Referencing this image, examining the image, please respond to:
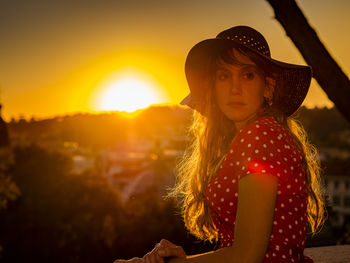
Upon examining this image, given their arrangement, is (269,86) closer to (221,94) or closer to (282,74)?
(282,74)

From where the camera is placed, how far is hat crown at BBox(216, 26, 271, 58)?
2016 millimetres

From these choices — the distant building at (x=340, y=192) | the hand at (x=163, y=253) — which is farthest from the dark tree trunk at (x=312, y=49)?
the distant building at (x=340, y=192)

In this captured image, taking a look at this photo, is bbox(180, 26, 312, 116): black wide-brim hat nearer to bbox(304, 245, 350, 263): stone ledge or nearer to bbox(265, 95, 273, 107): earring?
bbox(265, 95, 273, 107): earring

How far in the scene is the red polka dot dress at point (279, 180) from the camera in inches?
64.5

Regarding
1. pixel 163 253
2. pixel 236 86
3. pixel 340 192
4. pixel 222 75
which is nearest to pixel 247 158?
pixel 236 86

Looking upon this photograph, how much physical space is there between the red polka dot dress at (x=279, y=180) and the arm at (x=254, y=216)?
0.04 m

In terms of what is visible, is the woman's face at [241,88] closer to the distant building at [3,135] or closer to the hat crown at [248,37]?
the hat crown at [248,37]

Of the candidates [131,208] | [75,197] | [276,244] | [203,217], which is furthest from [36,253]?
[276,244]

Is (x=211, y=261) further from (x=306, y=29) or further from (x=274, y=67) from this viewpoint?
(x=306, y=29)

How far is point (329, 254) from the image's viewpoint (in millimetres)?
3152

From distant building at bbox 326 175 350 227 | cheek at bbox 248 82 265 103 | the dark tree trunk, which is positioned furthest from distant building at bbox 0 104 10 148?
distant building at bbox 326 175 350 227

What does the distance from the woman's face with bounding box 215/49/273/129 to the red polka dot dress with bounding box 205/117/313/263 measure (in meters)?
0.19

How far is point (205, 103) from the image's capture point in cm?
245

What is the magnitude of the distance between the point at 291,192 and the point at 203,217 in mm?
849
